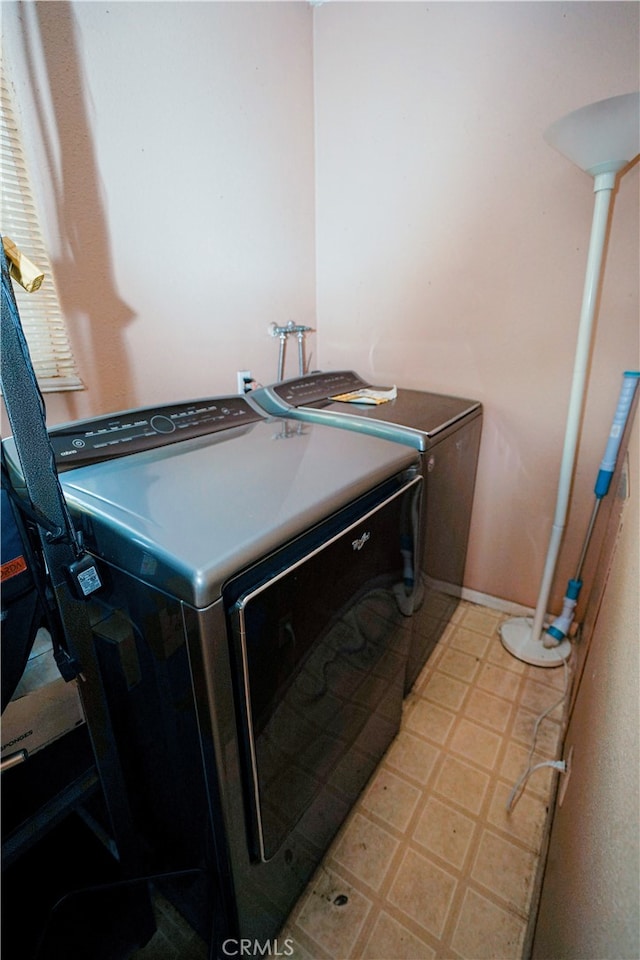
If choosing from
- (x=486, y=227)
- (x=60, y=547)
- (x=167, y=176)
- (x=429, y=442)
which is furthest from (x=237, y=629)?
(x=486, y=227)

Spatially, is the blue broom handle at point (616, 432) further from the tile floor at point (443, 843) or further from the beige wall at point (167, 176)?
the beige wall at point (167, 176)

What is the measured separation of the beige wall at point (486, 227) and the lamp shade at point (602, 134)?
8.9 inches

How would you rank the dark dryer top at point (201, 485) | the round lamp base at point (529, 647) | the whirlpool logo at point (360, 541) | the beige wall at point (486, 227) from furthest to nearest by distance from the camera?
1. the round lamp base at point (529, 647)
2. the beige wall at point (486, 227)
3. the whirlpool logo at point (360, 541)
4. the dark dryer top at point (201, 485)

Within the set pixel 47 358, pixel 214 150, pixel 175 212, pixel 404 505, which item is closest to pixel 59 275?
pixel 47 358

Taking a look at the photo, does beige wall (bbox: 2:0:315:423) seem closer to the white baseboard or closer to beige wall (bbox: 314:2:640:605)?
beige wall (bbox: 314:2:640:605)

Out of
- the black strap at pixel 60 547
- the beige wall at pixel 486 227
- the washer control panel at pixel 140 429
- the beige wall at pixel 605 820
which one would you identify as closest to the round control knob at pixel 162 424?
the washer control panel at pixel 140 429

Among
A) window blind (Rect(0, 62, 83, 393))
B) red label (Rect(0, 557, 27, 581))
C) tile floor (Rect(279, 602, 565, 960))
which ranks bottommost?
tile floor (Rect(279, 602, 565, 960))

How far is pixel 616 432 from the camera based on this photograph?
1488mm

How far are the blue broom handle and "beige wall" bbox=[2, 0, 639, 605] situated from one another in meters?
0.08

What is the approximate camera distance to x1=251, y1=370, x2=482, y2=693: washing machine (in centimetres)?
131

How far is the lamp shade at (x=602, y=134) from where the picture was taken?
107 centimetres

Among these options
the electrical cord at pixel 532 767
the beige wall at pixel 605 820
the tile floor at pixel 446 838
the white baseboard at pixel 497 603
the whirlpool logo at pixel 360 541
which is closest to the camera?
the beige wall at pixel 605 820

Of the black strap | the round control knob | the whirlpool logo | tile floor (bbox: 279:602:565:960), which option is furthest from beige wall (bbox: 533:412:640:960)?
the round control knob

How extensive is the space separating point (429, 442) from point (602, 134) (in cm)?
93
